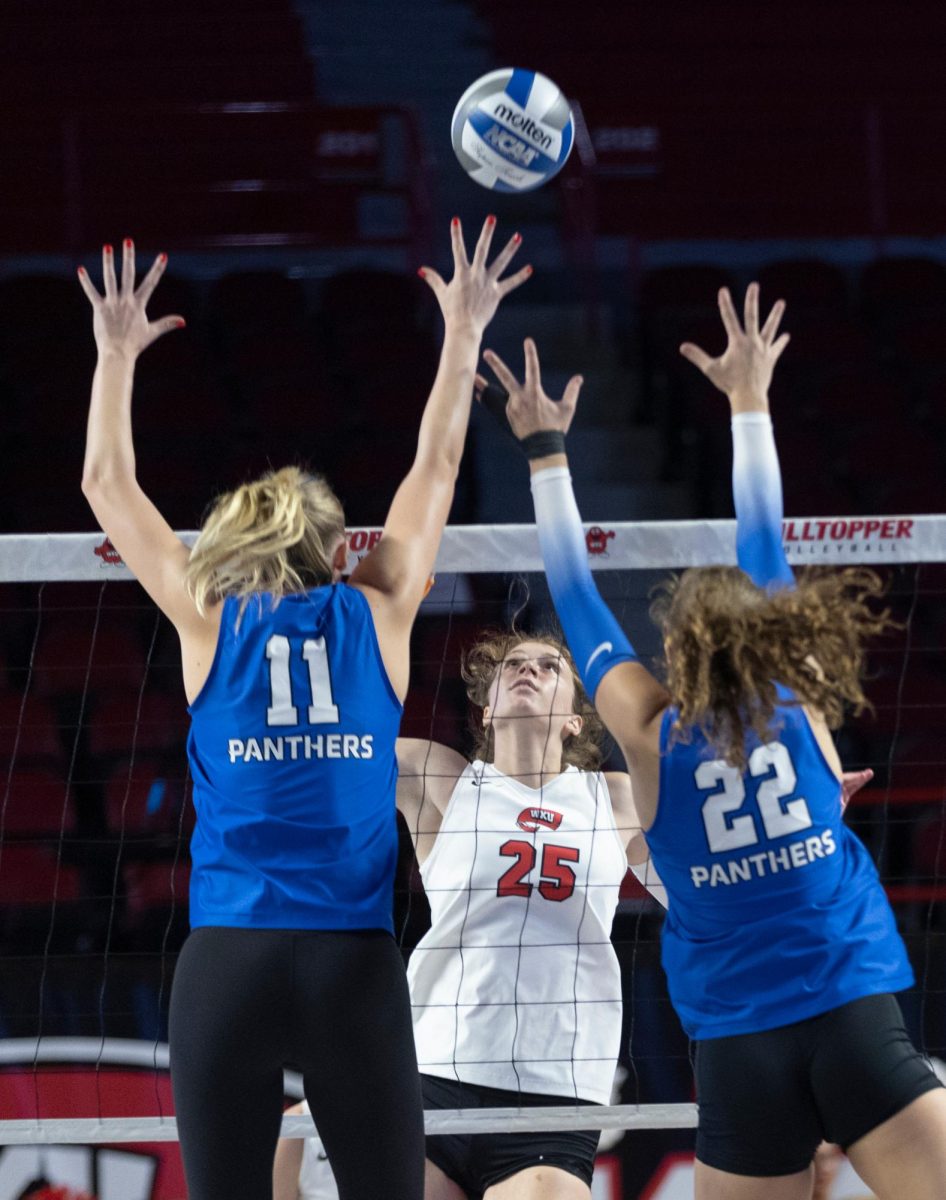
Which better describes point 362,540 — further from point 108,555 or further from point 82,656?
point 82,656

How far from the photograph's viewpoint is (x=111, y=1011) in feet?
→ 16.7

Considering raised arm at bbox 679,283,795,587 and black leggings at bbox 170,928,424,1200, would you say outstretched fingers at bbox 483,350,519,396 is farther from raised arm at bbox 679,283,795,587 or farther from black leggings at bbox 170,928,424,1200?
black leggings at bbox 170,928,424,1200

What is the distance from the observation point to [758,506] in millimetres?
3357

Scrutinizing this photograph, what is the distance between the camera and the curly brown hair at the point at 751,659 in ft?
9.57

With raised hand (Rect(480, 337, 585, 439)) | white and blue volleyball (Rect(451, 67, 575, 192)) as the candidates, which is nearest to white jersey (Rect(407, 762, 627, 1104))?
raised hand (Rect(480, 337, 585, 439))

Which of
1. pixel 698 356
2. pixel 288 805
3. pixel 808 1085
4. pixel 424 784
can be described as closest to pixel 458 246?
pixel 698 356

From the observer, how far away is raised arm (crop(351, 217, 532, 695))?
3137 millimetres

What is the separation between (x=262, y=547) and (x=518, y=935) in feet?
5.28

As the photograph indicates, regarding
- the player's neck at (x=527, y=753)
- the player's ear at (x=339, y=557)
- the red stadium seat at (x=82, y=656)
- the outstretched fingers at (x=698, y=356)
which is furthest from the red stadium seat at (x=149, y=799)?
the outstretched fingers at (x=698, y=356)

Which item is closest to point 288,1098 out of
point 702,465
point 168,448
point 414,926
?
point 414,926

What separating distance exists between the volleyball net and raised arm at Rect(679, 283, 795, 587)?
0.52m

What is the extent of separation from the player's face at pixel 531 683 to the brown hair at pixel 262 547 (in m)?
1.27

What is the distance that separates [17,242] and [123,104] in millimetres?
1505

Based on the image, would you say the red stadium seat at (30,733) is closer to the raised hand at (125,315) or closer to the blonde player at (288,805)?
the raised hand at (125,315)
